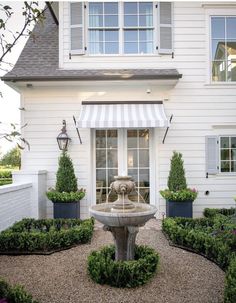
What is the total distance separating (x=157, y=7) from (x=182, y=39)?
62.1 inches

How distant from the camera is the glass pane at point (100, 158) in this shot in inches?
454

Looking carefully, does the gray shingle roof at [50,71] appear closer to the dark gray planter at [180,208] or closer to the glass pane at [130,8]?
the glass pane at [130,8]

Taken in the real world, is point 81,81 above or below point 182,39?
below

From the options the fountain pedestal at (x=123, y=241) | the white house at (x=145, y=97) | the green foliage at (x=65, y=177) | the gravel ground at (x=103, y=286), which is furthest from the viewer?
the white house at (x=145, y=97)

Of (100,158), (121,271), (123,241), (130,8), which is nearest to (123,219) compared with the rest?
(123,241)

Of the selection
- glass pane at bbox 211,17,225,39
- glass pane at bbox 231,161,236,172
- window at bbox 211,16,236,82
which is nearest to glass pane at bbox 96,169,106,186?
glass pane at bbox 231,161,236,172

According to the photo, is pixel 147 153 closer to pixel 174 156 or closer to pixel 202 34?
pixel 174 156

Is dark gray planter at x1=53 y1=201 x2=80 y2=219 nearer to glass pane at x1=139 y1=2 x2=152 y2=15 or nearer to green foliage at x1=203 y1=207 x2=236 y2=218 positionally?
green foliage at x1=203 y1=207 x2=236 y2=218

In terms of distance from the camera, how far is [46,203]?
1126cm

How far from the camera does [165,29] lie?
11406 mm

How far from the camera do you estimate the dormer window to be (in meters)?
11.4

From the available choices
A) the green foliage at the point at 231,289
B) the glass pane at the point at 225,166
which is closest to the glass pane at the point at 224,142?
the glass pane at the point at 225,166

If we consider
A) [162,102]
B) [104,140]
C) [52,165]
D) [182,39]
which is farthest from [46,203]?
[182,39]

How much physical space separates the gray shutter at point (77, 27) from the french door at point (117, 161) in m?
3.39
